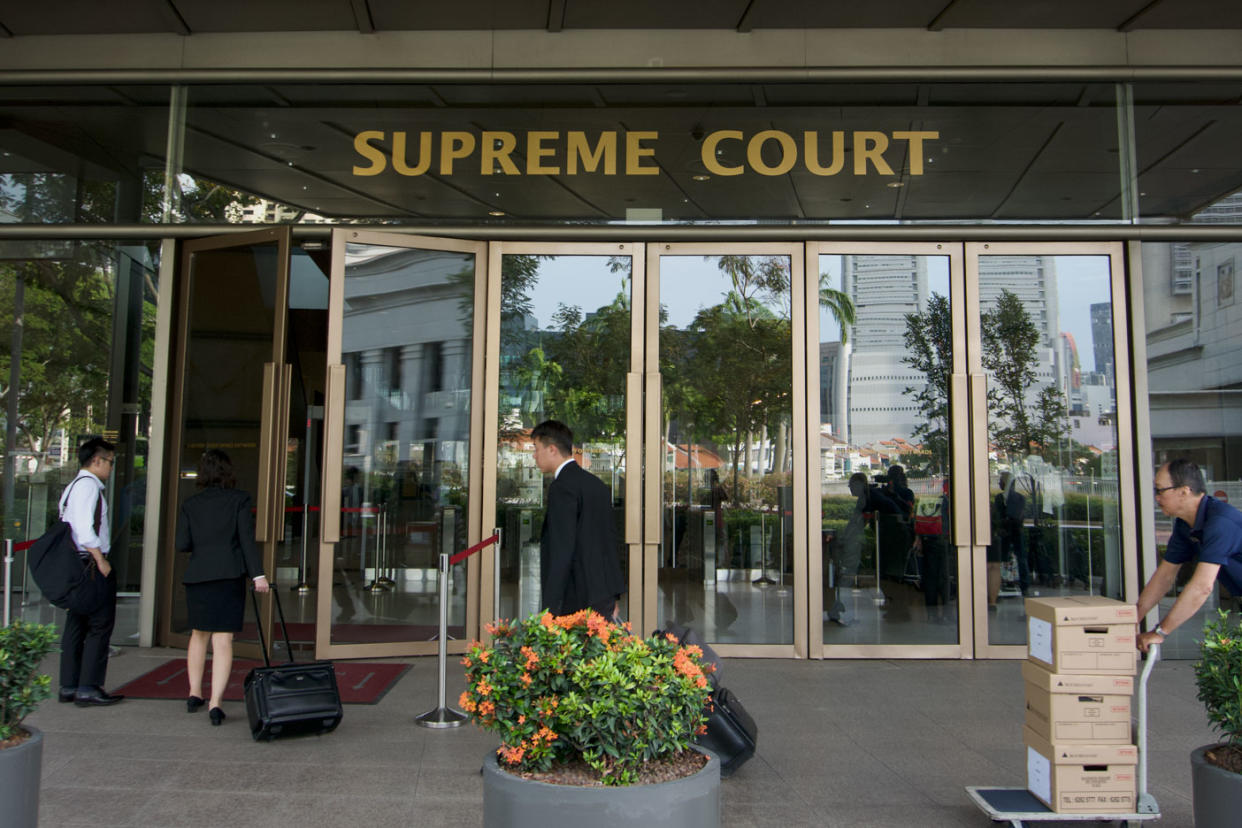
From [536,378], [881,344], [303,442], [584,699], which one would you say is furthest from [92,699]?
[303,442]

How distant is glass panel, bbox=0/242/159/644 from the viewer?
8.23 metres

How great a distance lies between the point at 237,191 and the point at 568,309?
304 centimetres

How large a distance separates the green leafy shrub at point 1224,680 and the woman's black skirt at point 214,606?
499cm

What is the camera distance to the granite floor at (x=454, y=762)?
163 inches

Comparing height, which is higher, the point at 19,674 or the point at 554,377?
the point at 554,377

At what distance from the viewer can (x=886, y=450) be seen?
796 cm

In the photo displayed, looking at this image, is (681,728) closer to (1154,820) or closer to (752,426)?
(1154,820)

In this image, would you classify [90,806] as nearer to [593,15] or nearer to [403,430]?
[403,430]

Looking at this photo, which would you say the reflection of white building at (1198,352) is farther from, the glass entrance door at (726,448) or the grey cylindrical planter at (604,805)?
the grey cylindrical planter at (604,805)

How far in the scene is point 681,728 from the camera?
9.66 ft

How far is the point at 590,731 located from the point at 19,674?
2.05 m

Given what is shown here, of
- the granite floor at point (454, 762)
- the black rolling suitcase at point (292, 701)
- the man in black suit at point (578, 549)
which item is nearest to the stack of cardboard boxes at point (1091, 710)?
the granite floor at point (454, 762)

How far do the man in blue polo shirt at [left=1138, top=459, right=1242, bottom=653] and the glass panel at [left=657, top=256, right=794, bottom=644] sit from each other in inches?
154

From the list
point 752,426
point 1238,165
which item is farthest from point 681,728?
point 1238,165
